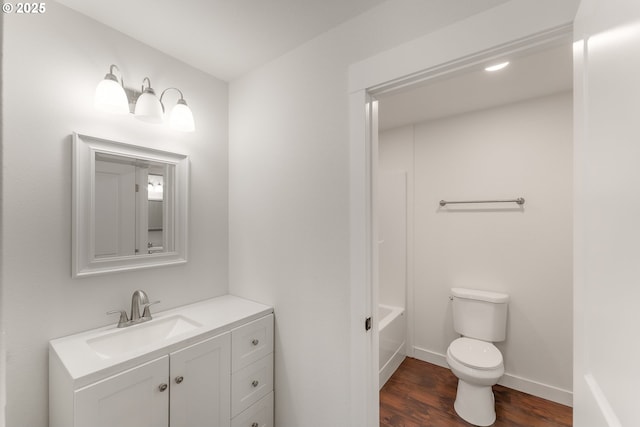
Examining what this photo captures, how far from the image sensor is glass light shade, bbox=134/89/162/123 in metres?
1.45

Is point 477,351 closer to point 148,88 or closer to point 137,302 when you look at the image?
point 137,302

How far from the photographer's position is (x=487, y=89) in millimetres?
2072

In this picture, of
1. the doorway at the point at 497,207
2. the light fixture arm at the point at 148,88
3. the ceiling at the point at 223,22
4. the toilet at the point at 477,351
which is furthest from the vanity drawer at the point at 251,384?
the ceiling at the point at 223,22

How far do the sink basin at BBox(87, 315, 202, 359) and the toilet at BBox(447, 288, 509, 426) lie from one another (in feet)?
5.76

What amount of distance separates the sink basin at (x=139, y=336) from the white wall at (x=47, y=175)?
122 millimetres

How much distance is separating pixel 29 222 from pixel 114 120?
0.60 metres

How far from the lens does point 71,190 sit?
134cm

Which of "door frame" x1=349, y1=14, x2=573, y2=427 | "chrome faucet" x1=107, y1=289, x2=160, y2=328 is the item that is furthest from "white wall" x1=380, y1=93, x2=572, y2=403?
"chrome faucet" x1=107, y1=289, x2=160, y2=328

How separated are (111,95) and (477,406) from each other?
9.13ft

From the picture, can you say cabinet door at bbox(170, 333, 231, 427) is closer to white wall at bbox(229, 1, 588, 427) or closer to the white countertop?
the white countertop

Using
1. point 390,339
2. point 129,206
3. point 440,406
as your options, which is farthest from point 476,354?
point 129,206

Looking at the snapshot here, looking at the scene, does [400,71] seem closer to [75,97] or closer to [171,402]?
[75,97]

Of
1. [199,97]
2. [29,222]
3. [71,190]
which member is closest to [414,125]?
[199,97]

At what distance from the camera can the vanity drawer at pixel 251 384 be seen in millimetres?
1489
